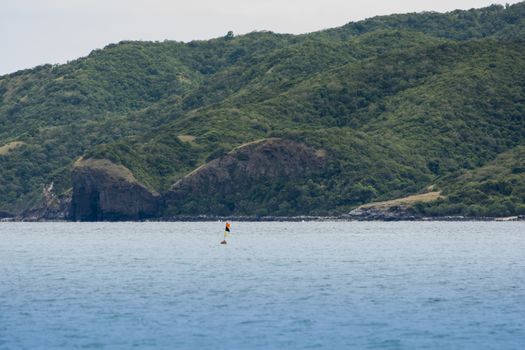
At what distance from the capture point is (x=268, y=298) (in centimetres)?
6025

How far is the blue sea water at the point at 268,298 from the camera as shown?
46656mm

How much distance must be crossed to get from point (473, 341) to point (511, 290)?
18.3 m

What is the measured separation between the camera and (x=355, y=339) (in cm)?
4622

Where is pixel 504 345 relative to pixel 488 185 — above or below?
below

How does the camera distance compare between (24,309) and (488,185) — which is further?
(488,185)

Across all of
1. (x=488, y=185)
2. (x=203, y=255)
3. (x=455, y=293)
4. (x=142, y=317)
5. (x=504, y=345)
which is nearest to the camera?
(x=504, y=345)

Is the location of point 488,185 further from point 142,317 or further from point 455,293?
point 142,317

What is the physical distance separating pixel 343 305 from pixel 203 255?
45561 mm

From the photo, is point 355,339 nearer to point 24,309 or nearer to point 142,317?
point 142,317

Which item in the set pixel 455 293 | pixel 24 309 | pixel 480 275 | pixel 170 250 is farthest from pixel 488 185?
pixel 24 309

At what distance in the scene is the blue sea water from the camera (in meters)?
46.7

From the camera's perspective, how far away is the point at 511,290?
63000mm

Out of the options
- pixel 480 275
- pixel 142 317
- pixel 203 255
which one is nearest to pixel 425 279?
pixel 480 275

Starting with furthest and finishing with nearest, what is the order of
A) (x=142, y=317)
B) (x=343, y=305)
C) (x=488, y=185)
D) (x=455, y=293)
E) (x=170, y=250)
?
(x=488, y=185), (x=170, y=250), (x=455, y=293), (x=343, y=305), (x=142, y=317)
